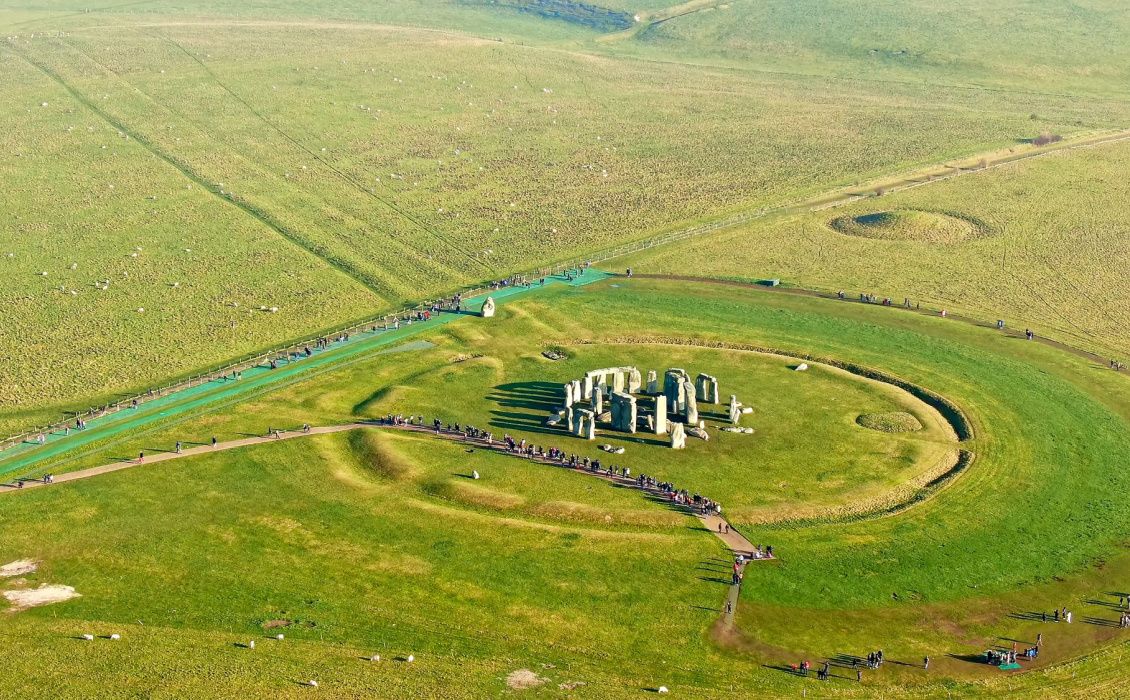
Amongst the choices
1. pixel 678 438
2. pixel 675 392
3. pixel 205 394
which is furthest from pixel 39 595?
pixel 675 392

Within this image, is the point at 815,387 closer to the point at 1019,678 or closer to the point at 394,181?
the point at 1019,678

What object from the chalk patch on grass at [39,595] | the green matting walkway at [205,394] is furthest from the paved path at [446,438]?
the chalk patch on grass at [39,595]

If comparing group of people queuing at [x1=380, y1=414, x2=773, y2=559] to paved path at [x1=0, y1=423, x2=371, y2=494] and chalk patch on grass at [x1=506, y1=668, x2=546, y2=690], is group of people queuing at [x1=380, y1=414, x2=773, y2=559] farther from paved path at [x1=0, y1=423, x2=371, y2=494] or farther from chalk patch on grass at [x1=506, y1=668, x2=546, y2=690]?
chalk patch on grass at [x1=506, y1=668, x2=546, y2=690]

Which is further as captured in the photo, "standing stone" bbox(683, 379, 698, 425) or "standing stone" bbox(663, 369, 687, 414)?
"standing stone" bbox(663, 369, 687, 414)

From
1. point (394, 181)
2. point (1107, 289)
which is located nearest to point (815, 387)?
point (1107, 289)

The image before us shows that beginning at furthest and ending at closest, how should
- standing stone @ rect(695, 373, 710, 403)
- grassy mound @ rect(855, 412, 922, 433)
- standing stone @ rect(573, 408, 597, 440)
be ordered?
standing stone @ rect(695, 373, 710, 403) < grassy mound @ rect(855, 412, 922, 433) < standing stone @ rect(573, 408, 597, 440)

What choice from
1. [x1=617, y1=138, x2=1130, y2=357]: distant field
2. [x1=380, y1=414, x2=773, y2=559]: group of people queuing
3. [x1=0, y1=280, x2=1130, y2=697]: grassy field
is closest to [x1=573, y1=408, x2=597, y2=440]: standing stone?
[x1=380, y1=414, x2=773, y2=559]: group of people queuing
